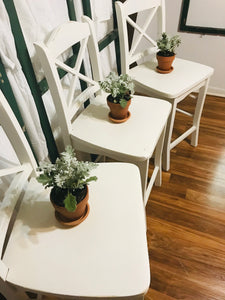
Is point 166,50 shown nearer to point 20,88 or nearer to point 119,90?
point 119,90

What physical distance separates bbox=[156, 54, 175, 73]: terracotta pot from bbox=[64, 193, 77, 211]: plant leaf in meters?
1.04

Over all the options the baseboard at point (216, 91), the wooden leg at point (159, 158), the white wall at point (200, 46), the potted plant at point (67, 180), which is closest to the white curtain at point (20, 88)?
the potted plant at point (67, 180)

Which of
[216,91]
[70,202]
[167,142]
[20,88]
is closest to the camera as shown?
[70,202]

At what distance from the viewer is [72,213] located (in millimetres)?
722

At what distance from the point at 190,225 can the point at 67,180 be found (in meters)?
0.95

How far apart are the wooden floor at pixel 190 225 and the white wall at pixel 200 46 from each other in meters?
0.65

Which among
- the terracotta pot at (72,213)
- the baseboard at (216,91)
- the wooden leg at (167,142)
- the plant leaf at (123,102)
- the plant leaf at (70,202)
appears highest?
the plant leaf at (70,202)

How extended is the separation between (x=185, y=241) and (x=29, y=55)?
3.77 ft

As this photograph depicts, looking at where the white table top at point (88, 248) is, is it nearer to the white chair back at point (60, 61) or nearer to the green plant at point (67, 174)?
the green plant at point (67, 174)

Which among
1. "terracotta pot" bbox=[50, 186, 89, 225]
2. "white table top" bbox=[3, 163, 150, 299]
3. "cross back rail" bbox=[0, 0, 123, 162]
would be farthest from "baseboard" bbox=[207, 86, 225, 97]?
"terracotta pot" bbox=[50, 186, 89, 225]

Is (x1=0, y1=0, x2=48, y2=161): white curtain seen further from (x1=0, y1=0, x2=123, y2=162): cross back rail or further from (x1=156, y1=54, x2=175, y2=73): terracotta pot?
(x1=156, y1=54, x2=175, y2=73): terracotta pot

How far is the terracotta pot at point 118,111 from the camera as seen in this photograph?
105cm

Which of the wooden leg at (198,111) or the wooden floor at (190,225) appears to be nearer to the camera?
the wooden floor at (190,225)

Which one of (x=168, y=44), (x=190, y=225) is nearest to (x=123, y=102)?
(x=168, y=44)
